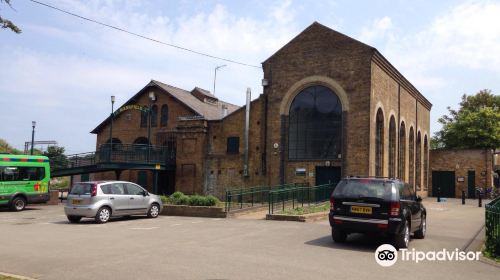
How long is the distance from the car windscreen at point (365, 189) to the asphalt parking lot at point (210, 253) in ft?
3.89

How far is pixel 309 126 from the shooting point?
25.5m

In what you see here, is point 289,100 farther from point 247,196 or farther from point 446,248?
point 446,248

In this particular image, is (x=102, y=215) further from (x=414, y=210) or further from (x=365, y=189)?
(x=414, y=210)

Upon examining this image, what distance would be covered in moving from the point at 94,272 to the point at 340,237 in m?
5.78

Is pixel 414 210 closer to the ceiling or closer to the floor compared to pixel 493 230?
closer to the ceiling

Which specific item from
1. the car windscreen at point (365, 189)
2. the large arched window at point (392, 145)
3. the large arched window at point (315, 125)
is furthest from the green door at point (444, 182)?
the car windscreen at point (365, 189)

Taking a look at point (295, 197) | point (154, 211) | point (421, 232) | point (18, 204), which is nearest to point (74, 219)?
point (154, 211)

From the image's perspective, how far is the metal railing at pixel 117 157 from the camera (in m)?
27.4

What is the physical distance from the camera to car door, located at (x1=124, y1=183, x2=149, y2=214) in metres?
16.4

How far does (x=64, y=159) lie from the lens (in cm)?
2872

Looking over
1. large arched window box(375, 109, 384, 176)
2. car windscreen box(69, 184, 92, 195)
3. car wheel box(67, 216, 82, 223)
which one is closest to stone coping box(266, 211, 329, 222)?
car windscreen box(69, 184, 92, 195)

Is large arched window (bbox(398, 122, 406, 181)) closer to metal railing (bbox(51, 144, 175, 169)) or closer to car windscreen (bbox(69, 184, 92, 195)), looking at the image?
metal railing (bbox(51, 144, 175, 169))

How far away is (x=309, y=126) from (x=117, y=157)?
1204cm

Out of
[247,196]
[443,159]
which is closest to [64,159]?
[247,196]
